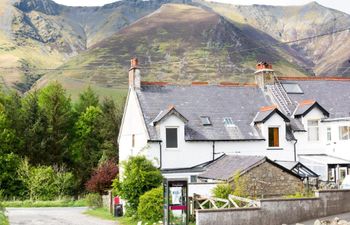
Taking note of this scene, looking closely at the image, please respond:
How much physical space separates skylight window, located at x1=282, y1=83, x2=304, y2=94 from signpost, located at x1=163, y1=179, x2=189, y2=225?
21.8m

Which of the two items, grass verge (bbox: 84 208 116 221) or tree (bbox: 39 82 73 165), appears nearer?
grass verge (bbox: 84 208 116 221)

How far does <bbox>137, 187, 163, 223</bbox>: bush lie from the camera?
97.3ft

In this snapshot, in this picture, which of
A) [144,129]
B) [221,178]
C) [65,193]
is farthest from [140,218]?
[65,193]

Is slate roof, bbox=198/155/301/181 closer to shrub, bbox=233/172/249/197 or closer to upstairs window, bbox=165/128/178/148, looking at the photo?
shrub, bbox=233/172/249/197

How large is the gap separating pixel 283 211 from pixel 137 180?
10.5m

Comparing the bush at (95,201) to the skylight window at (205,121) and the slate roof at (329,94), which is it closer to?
the skylight window at (205,121)

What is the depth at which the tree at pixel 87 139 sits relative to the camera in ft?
232

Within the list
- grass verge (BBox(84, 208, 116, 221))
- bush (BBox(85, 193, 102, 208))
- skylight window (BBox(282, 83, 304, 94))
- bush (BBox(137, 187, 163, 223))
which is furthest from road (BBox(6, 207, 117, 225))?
skylight window (BBox(282, 83, 304, 94))

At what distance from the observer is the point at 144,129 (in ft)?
124

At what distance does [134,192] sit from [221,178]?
5471mm

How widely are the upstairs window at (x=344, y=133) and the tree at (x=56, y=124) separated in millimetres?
37651

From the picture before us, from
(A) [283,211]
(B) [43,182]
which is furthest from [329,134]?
(B) [43,182]

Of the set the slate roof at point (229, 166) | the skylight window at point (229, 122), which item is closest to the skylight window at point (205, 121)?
the skylight window at point (229, 122)

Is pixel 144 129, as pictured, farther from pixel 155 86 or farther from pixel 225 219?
pixel 225 219
